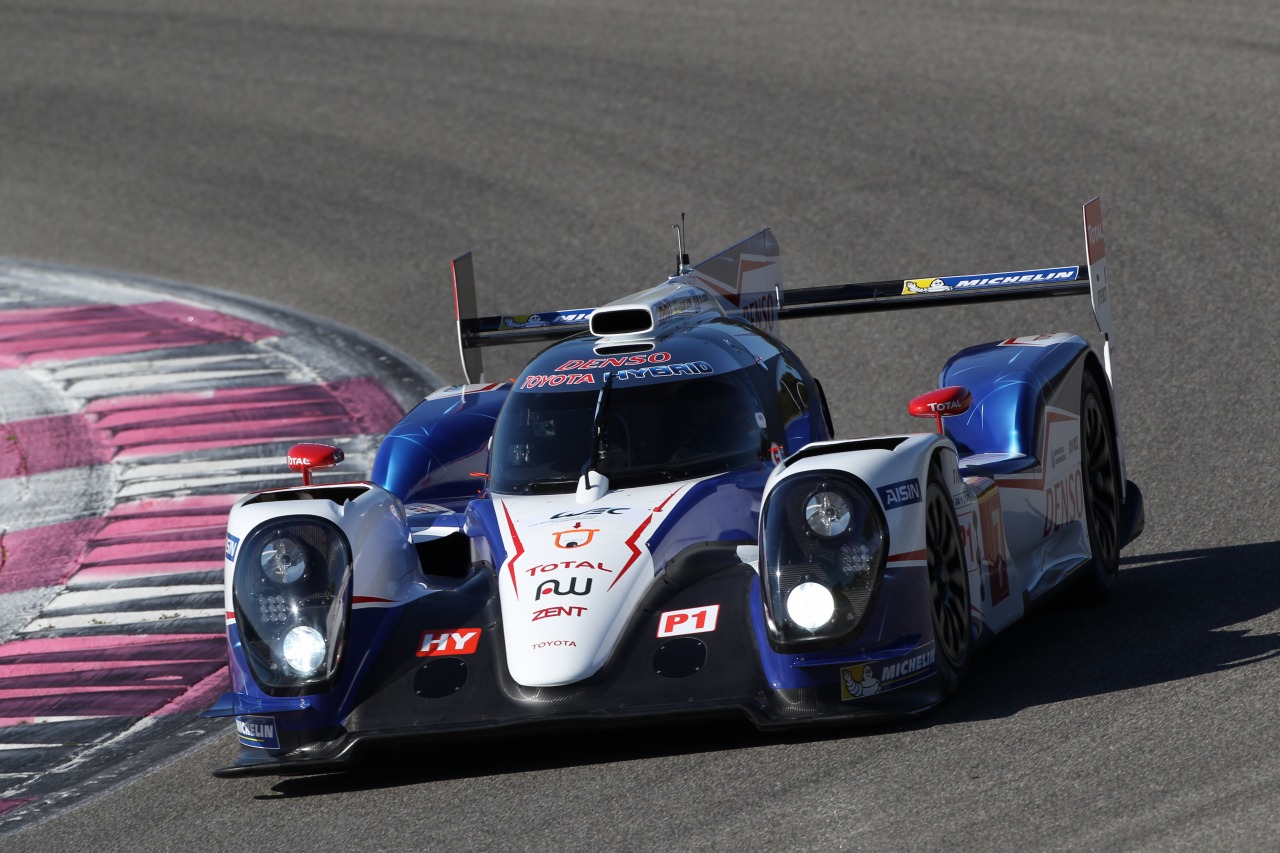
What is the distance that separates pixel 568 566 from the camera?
639 centimetres

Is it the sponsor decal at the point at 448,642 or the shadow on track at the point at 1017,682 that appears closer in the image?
the shadow on track at the point at 1017,682

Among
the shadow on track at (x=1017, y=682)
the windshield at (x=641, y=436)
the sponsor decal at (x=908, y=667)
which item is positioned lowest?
the shadow on track at (x=1017, y=682)

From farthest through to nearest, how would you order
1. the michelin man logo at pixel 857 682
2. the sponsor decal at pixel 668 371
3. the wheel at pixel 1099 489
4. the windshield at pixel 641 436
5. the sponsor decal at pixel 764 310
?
the sponsor decal at pixel 764 310 < the wheel at pixel 1099 489 < the sponsor decal at pixel 668 371 < the windshield at pixel 641 436 < the michelin man logo at pixel 857 682

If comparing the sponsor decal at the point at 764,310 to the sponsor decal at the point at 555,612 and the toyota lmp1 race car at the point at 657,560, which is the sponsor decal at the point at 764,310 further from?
the sponsor decal at the point at 555,612

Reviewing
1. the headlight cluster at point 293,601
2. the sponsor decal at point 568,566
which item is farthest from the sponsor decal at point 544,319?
the sponsor decal at point 568,566

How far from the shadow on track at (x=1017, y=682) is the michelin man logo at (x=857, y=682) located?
0.48 feet

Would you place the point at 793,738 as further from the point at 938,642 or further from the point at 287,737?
the point at 287,737

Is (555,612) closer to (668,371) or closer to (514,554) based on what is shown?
(514,554)

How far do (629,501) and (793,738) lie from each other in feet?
3.77

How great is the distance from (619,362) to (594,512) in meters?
0.86

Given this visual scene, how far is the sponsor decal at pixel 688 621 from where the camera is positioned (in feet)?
20.4

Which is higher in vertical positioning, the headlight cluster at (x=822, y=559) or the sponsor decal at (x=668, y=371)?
the sponsor decal at (x=668, y=371)

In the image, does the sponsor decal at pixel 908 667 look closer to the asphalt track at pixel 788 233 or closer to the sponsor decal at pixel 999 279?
the asphalt track at pixel 788 233

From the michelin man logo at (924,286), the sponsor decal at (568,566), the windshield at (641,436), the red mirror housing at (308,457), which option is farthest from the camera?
the michelin man logo at (924,286)
